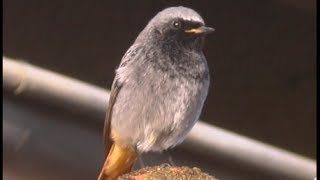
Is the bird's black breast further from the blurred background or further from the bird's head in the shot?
the blurred background

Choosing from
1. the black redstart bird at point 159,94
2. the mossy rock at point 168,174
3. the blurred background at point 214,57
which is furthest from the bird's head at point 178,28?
the mossy rock at point 168,174

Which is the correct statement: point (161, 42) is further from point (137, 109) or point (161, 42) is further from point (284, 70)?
→ point (284, 70)

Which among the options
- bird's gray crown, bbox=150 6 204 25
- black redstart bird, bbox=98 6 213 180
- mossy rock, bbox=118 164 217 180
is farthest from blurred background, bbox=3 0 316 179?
mossy rock, bbox=118 164 217 180

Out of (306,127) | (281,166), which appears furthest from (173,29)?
(306,127)

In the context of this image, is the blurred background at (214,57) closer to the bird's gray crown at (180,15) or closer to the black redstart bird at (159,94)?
the black redstart bird at (159,94)

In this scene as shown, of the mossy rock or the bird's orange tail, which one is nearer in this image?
the mossy rock

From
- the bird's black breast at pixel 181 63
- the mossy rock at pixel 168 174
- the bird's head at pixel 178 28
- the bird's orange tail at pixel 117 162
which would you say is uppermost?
the bird's head at pixel 178 28

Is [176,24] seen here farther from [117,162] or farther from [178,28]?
[117,162]

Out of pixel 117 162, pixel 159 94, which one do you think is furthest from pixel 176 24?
pixel 117 162

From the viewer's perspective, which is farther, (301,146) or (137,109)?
(301,146)
